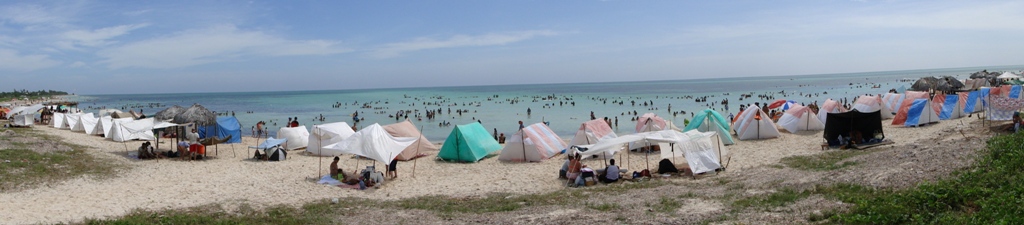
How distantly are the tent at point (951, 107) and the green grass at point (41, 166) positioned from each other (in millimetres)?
29563

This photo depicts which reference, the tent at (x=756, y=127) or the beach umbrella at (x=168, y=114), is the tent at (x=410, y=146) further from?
the beach umbrella at (x=168, y=114)

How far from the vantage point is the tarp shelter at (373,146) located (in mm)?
16219

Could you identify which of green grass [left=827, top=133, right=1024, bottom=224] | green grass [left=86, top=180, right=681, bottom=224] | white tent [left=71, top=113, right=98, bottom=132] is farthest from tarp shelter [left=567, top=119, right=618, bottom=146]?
white tent [left=71, top=113, right=98, bottom=132]

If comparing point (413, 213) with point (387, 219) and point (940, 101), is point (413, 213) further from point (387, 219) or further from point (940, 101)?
point (940, 101)

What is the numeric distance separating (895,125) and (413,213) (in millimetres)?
21436

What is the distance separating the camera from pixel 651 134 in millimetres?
16031

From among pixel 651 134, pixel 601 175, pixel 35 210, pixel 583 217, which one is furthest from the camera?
pixel 651 134

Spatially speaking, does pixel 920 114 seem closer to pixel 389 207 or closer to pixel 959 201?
pixel 959 201

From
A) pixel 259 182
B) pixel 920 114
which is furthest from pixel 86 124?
pixel 920 114

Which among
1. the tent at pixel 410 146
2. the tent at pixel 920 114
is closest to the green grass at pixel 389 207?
the tent at pixel 410 146

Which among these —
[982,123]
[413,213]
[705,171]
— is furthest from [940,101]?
[413,213]

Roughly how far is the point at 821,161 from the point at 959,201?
25.5 ft

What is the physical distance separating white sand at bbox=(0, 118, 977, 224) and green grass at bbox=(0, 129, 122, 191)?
1.92ft

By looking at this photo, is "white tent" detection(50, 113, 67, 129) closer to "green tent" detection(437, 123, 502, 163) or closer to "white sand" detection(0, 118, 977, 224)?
"white sand" detection(0, 118, 977, 224)
